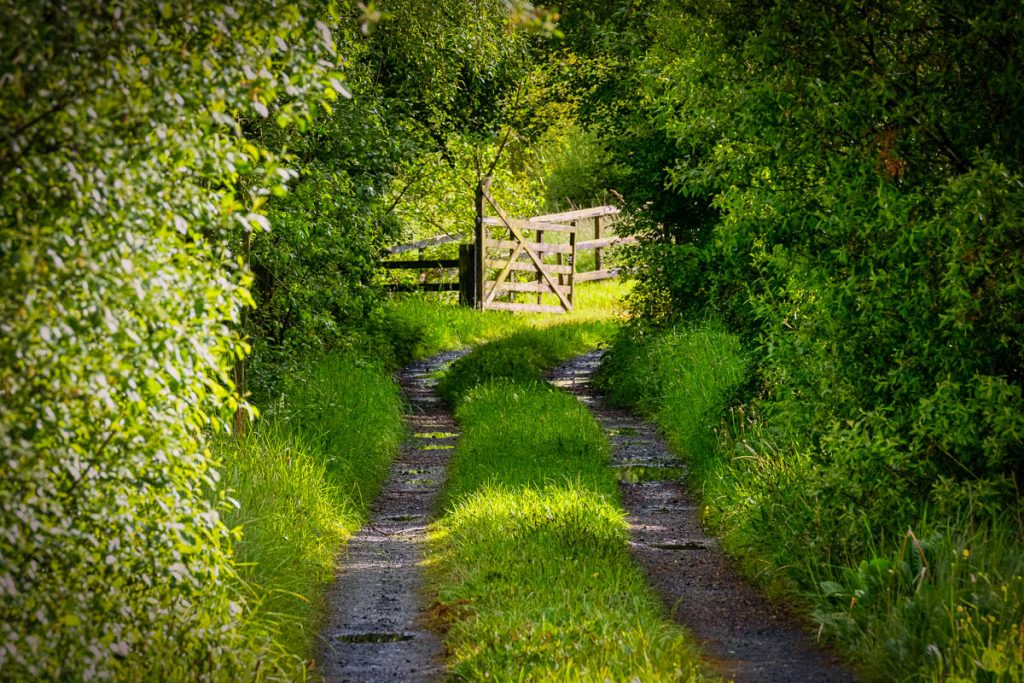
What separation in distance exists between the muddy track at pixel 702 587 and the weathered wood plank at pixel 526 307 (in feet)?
33.7

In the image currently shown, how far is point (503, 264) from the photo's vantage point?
22.9 metres

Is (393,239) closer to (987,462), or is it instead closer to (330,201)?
(330,201)

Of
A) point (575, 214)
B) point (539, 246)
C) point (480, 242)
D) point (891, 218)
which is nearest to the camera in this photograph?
point (891, 218)

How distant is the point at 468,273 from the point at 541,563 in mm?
14940

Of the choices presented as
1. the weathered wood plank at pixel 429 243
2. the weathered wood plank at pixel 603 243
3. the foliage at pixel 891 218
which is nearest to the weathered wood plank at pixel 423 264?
the weathered wood plank at pixel 429 243

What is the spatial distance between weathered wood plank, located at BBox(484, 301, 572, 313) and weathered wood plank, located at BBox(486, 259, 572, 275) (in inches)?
28.7

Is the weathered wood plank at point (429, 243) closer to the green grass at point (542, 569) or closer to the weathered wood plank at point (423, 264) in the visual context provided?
the weathered wood plank at point (423, 264)

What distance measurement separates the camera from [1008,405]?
635cm

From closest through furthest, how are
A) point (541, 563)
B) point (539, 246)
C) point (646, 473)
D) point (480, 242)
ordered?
point (541, 563)
point (646, 473)
point (480, 242)
point (539, 246)

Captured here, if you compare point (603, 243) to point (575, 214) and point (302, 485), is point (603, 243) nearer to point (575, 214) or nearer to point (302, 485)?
point (575, 214)

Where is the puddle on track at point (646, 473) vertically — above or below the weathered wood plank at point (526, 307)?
below

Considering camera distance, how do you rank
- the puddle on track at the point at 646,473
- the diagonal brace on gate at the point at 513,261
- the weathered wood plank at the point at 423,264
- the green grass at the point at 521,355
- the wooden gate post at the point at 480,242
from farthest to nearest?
the diagonal brace on gate at the point at 513,261
the weathered wood plank at the point at 423,264
the wooden gate post at the point at 480,242
the green grass at the point at 521,355
the puddle on track at the point at 646,473

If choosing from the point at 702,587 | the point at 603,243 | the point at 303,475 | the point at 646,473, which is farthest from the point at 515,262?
the point at 702,587

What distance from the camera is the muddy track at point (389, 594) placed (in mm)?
6230
